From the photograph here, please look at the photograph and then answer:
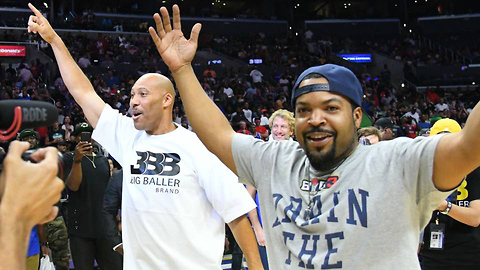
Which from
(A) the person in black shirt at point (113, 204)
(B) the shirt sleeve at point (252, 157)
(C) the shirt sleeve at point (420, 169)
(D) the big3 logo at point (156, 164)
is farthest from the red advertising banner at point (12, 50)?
(C) the shirt sleeve at point (420, 169)

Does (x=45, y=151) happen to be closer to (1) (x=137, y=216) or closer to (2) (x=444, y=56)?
(1) (x=137, y=216)

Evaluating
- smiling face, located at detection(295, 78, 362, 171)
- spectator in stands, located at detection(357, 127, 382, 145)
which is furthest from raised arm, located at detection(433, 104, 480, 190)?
spectator in stands, located at detection(357, 127, 382, 145)

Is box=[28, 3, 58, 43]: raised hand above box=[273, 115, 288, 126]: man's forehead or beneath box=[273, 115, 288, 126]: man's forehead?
above

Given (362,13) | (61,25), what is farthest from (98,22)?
(362,13)

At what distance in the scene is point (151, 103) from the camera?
3.84m

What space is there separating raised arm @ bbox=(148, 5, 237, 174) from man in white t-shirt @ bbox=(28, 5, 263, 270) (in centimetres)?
102

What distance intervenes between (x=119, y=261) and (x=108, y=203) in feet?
2.45

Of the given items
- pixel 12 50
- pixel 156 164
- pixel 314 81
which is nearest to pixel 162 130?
pixel 156 164

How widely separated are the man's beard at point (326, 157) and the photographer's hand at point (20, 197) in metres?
1.08

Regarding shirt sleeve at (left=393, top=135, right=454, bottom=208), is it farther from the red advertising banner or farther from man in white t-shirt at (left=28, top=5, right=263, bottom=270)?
the red advertising banner

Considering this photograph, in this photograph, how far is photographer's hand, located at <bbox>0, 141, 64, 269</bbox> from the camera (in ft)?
5.01

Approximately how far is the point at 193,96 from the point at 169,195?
1.12 metres

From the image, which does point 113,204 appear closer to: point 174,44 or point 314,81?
point 174,44

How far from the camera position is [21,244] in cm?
154
